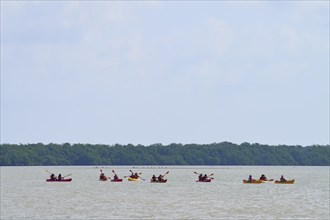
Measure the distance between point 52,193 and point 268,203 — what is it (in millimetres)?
25429

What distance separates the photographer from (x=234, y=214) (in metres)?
58.2

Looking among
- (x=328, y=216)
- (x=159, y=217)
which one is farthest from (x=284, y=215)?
(x=159, y=217)

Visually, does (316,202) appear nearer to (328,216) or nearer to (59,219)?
(328,216)

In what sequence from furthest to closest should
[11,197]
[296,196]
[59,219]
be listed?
[296,196] < [11,197] < [59,219]

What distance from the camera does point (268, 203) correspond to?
6950cm

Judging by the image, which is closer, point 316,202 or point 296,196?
point 316,202

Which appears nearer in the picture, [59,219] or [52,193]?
[59,219]

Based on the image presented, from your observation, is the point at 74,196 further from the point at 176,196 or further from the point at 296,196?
the point at 296,196

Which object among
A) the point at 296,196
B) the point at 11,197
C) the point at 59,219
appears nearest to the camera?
the point at 59,219

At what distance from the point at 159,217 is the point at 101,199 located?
18.5 m

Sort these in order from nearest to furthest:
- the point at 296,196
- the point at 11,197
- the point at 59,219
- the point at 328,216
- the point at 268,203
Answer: the point at 59,219, the point at 328,216, the point at 268,203, the point at 11,197, the point at 296,196

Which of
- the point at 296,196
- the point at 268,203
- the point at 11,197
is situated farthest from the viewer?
the point at 296,196

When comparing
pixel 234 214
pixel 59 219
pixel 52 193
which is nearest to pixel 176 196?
pixel 52 193

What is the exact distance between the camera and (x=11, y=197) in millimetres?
74312
